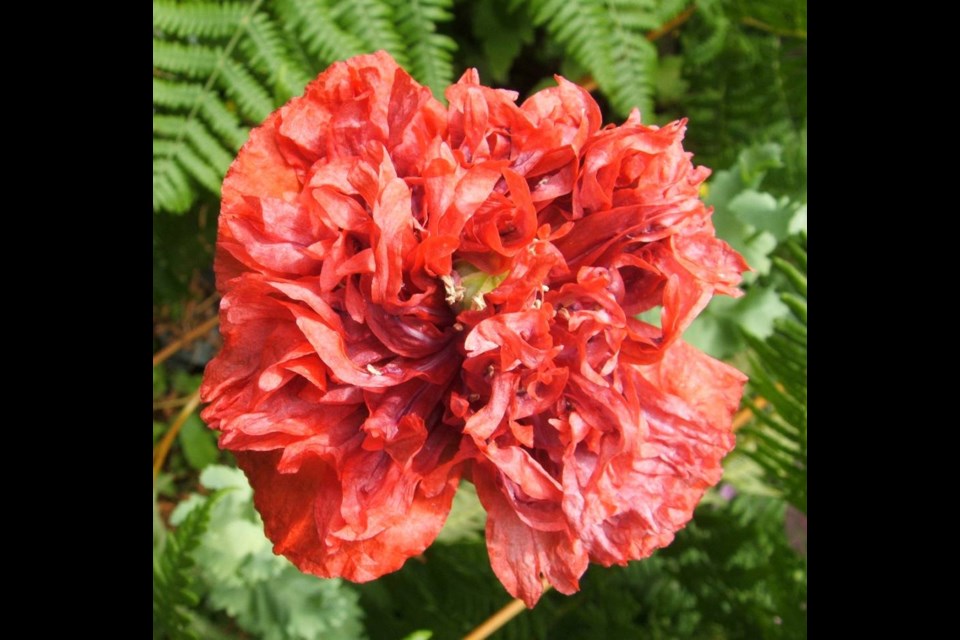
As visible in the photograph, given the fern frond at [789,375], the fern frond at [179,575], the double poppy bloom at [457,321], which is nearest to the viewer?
the double poppy bloom at [457,321]

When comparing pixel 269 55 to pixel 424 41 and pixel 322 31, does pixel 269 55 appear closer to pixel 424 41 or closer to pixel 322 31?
pixel 322 31

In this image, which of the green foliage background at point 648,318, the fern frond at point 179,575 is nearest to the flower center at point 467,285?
the fern frond at point 179,575

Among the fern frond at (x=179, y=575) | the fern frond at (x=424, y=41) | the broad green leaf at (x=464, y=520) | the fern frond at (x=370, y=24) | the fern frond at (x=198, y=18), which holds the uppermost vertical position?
the fern frond at (x=198, y=18)

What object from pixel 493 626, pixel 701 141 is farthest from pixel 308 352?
pixel 701 141

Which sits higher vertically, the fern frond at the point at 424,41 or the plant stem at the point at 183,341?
the fern frond at the point at 424,41

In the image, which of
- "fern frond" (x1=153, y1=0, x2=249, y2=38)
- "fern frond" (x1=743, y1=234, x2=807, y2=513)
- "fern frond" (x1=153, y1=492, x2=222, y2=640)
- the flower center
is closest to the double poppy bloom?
the flower center

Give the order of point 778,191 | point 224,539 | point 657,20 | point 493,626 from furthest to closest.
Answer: point 657,20 < point 778,191 < point 493,626 < point 224,539

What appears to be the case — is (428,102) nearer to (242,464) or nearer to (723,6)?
(242,464)

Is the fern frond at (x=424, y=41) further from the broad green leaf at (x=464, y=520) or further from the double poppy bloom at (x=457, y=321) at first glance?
the broad green leaf at (x=464, y=520)
